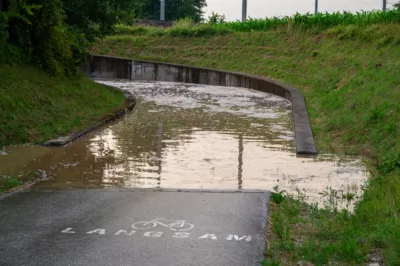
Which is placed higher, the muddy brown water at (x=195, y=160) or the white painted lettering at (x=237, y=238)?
the white painted lettering at (x=237, y=238)

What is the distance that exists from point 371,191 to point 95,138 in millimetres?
7537

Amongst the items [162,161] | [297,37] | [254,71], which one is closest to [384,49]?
[254,71]

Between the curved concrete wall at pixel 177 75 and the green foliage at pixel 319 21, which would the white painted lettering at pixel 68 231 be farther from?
the green foliage at pixel 319 21

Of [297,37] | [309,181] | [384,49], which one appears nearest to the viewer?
[309,181]

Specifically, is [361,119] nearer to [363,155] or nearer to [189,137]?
[363,155]

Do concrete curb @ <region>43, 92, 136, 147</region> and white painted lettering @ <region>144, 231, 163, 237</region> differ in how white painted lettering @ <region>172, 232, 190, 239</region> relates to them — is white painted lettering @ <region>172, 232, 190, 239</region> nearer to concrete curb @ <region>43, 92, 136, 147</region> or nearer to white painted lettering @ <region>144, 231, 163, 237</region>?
white painted lettering @ <region>144, 231, 163, 237</region>

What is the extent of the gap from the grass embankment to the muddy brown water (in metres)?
0.72

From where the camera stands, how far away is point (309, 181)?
33.9ft

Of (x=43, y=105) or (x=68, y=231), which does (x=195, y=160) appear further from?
(x=43, y=105)

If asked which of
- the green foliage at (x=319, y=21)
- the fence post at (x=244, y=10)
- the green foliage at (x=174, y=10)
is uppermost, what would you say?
the green foliage at (x=174, y=10)

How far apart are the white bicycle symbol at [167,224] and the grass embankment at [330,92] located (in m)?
0.94

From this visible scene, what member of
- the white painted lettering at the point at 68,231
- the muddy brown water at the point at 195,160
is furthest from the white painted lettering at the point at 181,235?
the muddy brown water at the point at 195,160

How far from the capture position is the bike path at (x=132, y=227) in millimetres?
6141

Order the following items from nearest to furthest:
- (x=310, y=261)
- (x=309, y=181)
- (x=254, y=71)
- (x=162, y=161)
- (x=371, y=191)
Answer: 1. (x=310, y=261)
2. (x=371, y=191)
3. (x=309, y=181)
4. (x=162, y=161)
5. (x=254, y=71)
